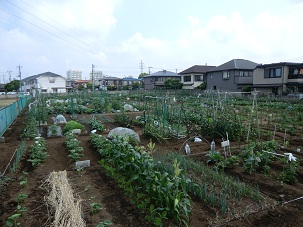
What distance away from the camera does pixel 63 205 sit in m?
3.03

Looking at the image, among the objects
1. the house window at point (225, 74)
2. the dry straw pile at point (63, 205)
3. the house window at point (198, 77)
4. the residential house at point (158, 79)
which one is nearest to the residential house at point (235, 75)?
the house window at point (225, 74)

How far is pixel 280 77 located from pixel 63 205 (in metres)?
25.9

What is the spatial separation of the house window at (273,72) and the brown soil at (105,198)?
21.9m

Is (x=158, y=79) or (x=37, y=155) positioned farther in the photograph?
(x=158, y=79)

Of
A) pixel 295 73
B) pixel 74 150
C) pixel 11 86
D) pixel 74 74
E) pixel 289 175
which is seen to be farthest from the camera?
pixel 74 74

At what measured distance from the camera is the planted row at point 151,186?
2678mm

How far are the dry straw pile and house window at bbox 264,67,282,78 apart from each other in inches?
1005

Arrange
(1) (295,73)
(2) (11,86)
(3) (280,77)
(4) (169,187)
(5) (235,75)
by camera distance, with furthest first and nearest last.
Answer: (2) (11,86) → (5) (235,75) → (3) (280,77) → (1) (295,73) → (4) (169,187)

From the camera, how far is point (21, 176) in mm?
4344

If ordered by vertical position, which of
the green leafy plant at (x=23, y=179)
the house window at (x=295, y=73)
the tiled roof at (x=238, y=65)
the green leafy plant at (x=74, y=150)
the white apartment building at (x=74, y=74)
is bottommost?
the green leafy plant at (x=23, y=179)

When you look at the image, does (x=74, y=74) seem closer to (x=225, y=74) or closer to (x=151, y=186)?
(x=225, y=74)

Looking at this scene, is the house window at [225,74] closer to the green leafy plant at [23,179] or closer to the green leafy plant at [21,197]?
the green leafy plant at [23,179]

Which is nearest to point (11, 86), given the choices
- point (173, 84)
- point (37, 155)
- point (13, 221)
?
point (173, 84)

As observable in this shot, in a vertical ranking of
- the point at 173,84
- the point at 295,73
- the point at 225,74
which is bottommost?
the point at 173,84
